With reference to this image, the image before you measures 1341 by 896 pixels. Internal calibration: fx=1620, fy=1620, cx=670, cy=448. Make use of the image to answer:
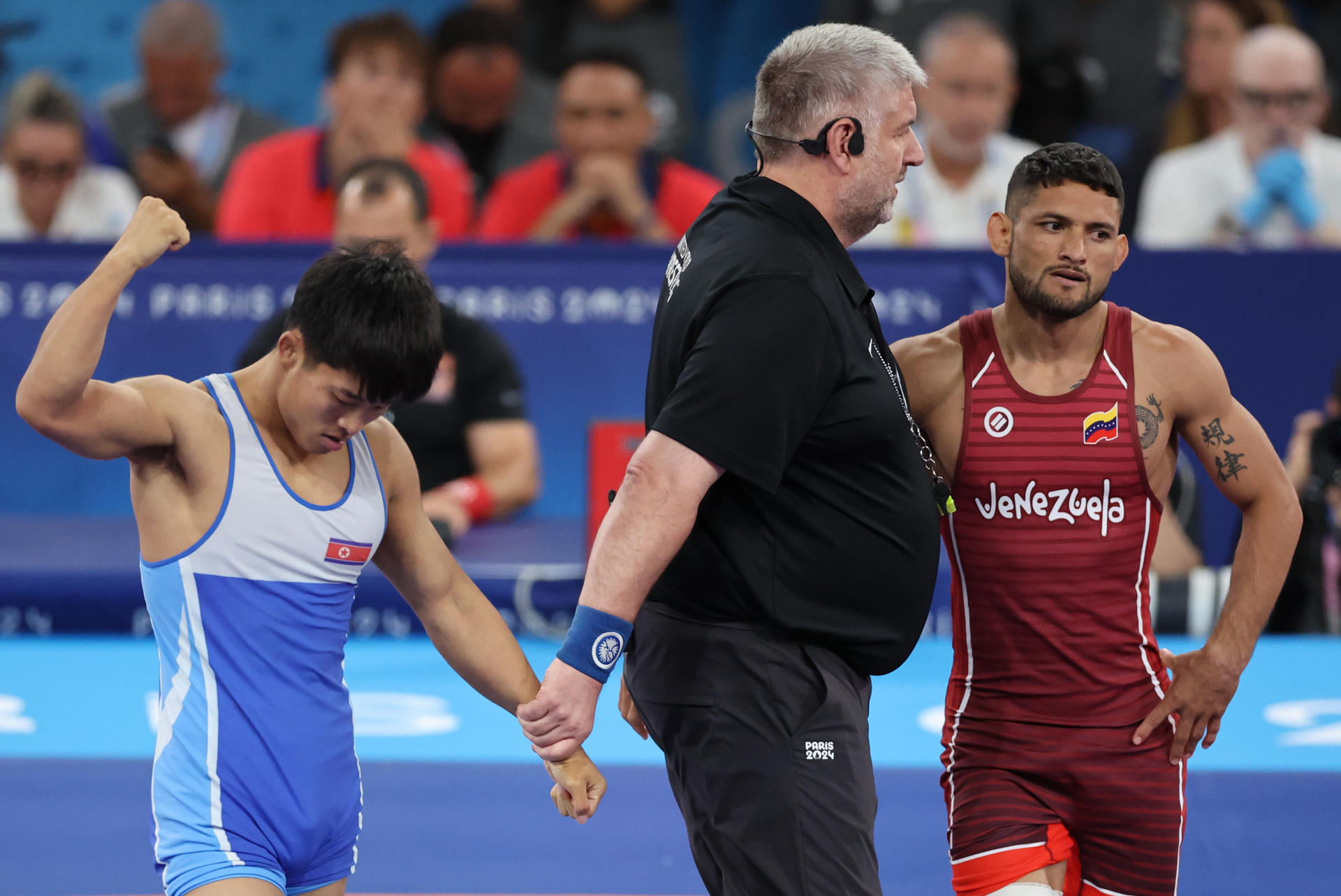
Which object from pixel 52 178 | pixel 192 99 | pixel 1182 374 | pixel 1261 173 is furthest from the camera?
pixel 192 99

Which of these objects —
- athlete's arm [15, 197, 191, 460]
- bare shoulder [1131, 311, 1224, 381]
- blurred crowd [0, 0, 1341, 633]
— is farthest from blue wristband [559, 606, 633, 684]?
blurred crowd [0, 0, 1341, 633]

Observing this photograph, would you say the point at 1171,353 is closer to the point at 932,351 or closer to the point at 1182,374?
the point at 1182,374

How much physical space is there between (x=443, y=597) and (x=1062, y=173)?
4.45ft

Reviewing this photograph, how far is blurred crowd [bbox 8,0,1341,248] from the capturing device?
7.11 meters

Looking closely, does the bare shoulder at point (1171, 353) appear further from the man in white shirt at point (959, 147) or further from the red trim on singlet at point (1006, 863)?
the man in white shirt at point (959, 147)

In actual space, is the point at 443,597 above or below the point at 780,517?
below

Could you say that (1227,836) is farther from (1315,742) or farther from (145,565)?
(145,565)

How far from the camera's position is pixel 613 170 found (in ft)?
23.3

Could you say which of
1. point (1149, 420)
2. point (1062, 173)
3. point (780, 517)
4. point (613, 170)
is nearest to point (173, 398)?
point (780, 517)

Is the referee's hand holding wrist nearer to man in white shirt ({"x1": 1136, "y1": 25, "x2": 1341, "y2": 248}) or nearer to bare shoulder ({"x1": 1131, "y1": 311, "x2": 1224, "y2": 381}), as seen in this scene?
bare shoulder ({"x1": 1131, "y1": 311, "x2": 1224, "y2": 381})

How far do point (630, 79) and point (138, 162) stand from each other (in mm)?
2448

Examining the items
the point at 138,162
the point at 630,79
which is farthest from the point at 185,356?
the point at 630,79

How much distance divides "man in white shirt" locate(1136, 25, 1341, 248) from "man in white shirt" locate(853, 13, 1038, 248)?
73 cm

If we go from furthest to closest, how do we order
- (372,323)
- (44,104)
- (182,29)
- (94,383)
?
(182,29) → (44,104) → (372,323) → (94,383)
